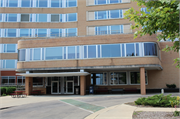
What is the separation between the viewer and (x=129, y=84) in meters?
27.7

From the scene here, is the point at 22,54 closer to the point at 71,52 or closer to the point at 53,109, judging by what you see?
the point at 71,52

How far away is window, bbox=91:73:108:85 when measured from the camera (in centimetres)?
2853

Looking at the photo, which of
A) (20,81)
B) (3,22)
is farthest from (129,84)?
(3,22)

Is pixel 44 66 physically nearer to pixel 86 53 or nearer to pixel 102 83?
pixel 86 53

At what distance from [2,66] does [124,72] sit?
2237cm

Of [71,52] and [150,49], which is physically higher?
[150,49]

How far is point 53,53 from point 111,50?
7447 millimetres

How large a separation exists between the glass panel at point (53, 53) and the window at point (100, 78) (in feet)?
23.5

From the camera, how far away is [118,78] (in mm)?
28359

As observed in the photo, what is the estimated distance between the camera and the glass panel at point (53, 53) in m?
24.0

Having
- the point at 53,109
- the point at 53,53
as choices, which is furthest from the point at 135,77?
the point at 53,109

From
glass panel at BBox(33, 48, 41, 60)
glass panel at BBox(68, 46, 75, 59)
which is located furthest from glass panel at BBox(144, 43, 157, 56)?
glass panel at BBox(33, 48, 41, 60)

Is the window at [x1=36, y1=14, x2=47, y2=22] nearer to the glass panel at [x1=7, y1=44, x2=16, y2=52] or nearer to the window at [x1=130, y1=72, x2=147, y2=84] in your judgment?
the glass panel at [x1=7, y1=44, x2=16, y2=52]

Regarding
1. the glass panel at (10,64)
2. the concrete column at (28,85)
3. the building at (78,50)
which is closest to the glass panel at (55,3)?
the building at (78,50)
